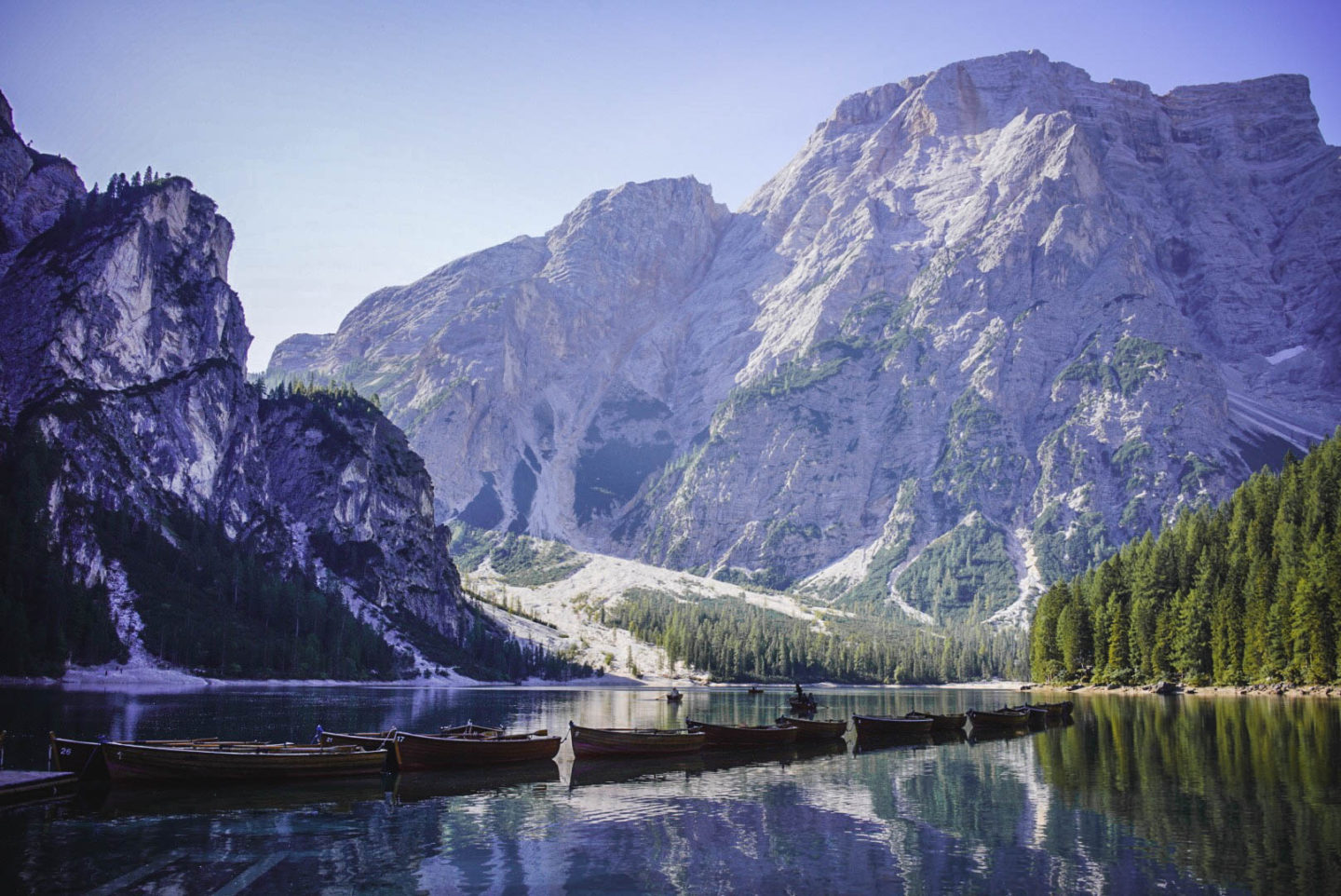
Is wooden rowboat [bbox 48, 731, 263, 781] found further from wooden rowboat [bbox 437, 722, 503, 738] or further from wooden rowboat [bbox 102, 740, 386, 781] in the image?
wooden rowboat [bbox 437, 722, 503, 738]

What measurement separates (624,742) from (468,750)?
1247 cm

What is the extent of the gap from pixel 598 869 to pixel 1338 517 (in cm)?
10958

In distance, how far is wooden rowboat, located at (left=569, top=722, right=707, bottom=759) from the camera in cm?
7138

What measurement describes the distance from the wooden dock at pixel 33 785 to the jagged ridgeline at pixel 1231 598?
12183 cm

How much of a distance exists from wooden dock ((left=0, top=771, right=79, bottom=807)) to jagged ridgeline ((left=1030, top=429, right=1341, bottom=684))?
400 feet

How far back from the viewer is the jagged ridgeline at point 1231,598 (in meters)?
112

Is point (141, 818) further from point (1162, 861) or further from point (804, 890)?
point (1162, 861)

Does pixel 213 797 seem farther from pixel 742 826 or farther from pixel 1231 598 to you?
pixel 1231 598

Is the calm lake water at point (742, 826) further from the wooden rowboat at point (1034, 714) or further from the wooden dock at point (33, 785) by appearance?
the wooden rowboat at point (1034, 714)

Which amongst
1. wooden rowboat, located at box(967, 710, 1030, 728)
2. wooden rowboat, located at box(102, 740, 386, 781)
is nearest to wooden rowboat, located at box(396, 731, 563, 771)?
wooden rowboat, located at box(102, 740, 386, 781)

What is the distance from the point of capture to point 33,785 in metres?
47.2

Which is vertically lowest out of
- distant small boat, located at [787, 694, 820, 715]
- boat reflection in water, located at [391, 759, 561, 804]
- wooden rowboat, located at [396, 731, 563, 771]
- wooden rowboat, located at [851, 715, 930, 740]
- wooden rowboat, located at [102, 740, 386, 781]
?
distant small boat, located at [787, 694, 820, 715]

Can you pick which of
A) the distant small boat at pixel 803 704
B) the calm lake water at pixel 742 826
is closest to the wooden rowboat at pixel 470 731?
the calm lake water at pixel 742 826

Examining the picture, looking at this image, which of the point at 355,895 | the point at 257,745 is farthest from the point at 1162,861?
the point at 257,745
